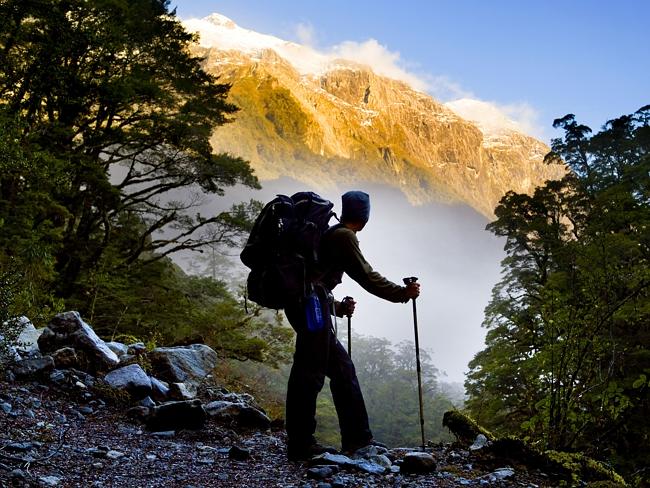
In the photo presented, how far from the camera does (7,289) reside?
15.3ft

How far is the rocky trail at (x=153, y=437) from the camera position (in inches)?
127

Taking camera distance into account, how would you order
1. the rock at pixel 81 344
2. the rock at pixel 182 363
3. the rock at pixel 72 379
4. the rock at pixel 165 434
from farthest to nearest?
the rock at pixel 182 363
the rock at pixel 81 344
the rock at pixel 72 379
the rock at pixel 165 434

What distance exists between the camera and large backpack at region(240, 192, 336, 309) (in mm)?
3686

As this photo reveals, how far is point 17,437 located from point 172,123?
12.4m

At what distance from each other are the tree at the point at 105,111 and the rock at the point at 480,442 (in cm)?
832

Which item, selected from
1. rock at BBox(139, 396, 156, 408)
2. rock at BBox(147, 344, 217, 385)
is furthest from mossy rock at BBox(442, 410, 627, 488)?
rock at BBox(147, 344, 217, 385)

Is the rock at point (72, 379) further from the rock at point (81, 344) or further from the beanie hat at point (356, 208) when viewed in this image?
the beanie hat at point (356, 208)

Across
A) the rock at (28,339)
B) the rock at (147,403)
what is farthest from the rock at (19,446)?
the rock at (28,339)

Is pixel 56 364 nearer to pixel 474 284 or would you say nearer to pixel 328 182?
pixel 328 182

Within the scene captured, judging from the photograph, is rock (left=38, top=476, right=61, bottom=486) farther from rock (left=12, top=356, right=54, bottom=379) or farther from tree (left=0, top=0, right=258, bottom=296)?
tree (left=0, top=0, right=258, bottom=296)

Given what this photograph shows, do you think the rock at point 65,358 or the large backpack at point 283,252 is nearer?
the large backpack at point 283,252

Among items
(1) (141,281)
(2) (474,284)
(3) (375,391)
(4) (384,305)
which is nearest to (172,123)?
(1) (141,281)

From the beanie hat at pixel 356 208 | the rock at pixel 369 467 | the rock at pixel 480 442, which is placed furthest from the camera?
the rock at pixel 480 442

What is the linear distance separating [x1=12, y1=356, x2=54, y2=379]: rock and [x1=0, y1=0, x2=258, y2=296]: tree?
4.44 m
